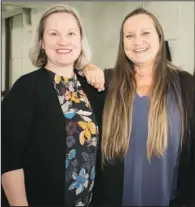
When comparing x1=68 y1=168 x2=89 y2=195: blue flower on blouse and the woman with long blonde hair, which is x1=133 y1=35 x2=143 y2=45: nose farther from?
x1=68 y1=168 x2=89 y2=195: blue flower on blouse

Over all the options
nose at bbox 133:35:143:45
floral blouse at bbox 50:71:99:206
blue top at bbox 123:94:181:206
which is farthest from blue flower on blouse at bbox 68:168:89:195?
nose at bbox 133:35:143:45

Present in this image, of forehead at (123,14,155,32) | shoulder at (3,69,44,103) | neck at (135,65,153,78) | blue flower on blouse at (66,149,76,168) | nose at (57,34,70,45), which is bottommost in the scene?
blue flower on blouse at (66,149,76,168)

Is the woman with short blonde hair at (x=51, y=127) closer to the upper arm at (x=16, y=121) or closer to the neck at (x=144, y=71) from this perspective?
the upper arm at (x=16, y=121)

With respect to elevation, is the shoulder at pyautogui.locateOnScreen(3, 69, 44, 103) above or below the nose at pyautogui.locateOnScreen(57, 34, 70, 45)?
below

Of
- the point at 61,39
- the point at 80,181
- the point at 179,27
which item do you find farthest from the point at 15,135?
the point at 179,27

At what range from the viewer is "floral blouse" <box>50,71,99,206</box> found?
4.00ft

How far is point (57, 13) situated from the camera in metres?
1.24

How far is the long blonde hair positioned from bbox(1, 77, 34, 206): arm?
33 cm

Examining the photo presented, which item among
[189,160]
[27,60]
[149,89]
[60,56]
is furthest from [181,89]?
[27,60]

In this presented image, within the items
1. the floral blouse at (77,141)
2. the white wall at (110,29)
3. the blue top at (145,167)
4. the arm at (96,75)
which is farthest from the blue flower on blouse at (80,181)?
the white wall at (110,29)

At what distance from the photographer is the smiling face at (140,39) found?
1.25 metres

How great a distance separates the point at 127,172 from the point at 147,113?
258 millimetres

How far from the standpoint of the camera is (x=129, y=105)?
1.27 m

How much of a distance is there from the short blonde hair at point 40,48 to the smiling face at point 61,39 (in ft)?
0.04
